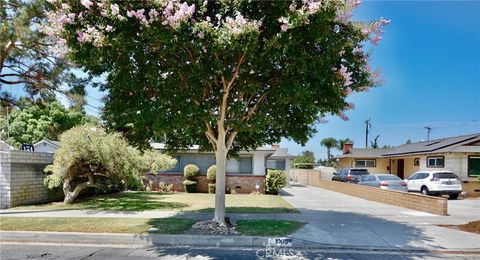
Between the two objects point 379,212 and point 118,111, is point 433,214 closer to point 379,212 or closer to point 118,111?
point 379,212

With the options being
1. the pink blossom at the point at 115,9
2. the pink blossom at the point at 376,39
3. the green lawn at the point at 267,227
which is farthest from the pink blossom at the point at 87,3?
the pink blossom at the point at 376,39

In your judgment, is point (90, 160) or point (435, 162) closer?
point (90, 160)

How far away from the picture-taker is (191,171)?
75.3 feet

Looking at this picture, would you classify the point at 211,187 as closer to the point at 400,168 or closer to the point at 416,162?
the point at 416,162

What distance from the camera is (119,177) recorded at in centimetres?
1573

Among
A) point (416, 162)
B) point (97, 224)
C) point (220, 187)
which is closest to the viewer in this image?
point (220, 187)

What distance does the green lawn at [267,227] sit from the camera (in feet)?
30.2

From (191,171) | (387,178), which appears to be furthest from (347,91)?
(387,178)

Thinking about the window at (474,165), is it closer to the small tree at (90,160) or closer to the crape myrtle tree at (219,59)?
the crape myrtle tree at (219,59)

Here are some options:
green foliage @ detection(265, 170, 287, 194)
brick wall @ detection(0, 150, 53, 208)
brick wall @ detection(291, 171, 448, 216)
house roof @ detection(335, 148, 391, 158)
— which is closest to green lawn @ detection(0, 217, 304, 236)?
brick wall @ detection(0, 150, 53, 208)

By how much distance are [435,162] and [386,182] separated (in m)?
6.95

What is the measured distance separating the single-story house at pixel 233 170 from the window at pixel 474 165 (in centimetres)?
1271

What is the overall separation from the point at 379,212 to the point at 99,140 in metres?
11.4

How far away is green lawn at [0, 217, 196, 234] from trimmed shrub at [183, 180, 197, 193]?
11569mm
